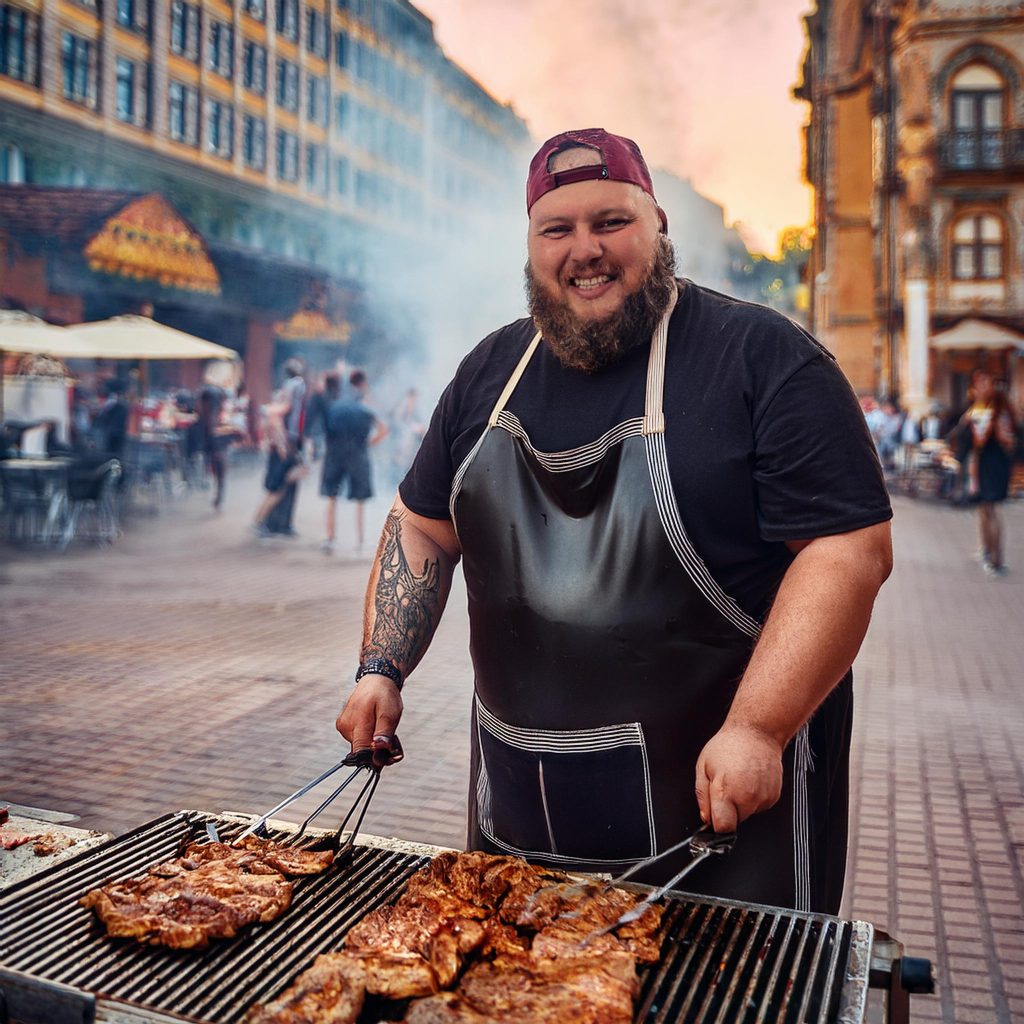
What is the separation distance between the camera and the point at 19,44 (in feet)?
66.3

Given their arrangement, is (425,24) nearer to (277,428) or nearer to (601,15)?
(277,428)

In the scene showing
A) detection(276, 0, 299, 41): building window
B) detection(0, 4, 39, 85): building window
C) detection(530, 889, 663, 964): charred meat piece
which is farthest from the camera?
detection(276, 0, 299, 41): building window

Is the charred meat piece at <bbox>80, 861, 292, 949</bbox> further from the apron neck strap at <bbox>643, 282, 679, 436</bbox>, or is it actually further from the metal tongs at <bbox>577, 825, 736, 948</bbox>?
the apron neck strap at <bbox>643, 282, 679, 436</bbox>

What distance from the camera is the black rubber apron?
6.70 feet

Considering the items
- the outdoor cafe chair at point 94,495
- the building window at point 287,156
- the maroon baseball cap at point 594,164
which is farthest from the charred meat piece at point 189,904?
the building window at point 287,156

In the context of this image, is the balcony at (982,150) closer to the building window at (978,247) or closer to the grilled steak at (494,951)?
the building window at (978,247)

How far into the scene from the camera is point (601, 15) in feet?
26.1

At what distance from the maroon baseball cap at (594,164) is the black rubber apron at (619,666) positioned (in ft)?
1.15

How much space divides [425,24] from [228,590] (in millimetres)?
14448

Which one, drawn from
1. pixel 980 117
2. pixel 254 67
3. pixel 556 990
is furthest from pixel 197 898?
pixel 980 117

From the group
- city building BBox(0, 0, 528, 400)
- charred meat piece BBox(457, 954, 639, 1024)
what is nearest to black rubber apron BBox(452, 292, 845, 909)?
charred meat piece BBox(457, 954, 639, 1024)

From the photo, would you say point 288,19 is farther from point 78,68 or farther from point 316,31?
point 78,68

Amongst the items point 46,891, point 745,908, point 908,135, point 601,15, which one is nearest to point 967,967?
point 745,908

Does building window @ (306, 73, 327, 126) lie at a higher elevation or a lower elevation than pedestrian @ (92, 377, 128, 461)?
higher
